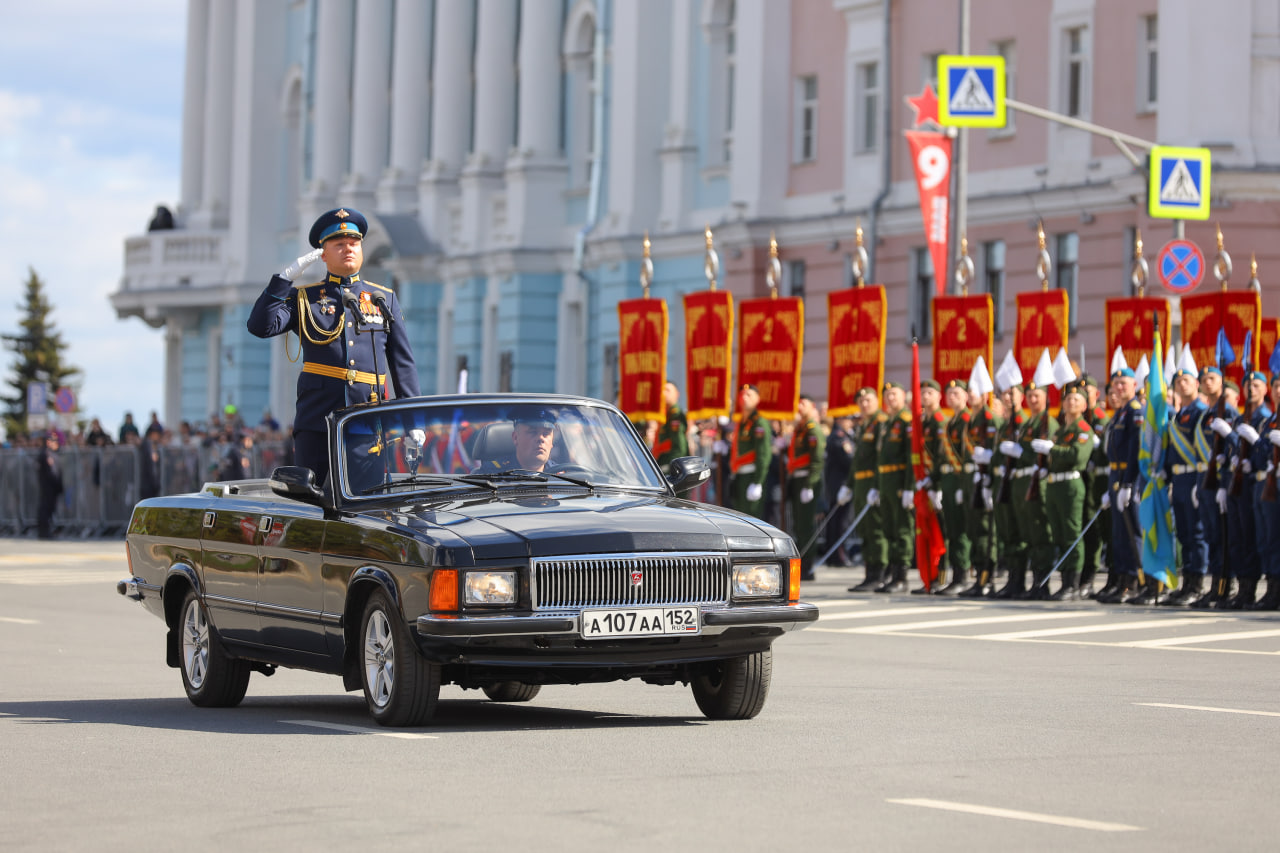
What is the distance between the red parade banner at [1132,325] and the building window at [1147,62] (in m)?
9.22

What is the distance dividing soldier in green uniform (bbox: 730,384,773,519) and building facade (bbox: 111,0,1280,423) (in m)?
9.07

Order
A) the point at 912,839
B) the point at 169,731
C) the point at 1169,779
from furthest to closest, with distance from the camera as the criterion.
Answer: the point at 169,731, the point at 1169,779, the point at 912,839

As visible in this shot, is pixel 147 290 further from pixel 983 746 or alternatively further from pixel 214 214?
pixel 983 746

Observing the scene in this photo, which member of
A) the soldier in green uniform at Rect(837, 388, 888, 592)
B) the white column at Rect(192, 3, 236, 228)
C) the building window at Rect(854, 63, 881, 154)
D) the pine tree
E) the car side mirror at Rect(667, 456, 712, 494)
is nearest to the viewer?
the car side mirror at Rect(667, 456, 712, 494)

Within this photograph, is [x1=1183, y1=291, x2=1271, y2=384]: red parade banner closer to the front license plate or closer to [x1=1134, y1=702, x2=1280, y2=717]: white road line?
[x1=1134, y1=702, x2=1280, y2=717]: white road line

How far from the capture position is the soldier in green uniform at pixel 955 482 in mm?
23797

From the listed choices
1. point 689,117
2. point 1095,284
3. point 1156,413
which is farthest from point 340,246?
point 689,117

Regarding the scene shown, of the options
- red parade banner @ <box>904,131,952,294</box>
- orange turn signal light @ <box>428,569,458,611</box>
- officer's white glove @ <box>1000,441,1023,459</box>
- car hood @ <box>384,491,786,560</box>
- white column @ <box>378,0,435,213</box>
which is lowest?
orange turn signal light @ <box>428,569,458,611</box>

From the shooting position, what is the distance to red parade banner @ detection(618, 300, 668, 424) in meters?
30.3

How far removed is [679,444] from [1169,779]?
1863 cm

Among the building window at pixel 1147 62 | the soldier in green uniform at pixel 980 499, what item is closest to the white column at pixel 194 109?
the building window at pixel 1147 62

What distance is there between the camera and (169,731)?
1098 cm

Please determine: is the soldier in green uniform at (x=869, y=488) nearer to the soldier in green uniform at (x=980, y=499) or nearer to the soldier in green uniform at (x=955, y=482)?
the soldier in green uniform at (x=955, y=482)

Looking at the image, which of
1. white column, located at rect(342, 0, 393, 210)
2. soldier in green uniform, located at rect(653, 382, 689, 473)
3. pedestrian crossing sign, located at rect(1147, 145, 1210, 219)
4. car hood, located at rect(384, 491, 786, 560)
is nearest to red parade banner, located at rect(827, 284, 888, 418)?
soldier in green uniform, located at rect(653, 382, 689, 473)
